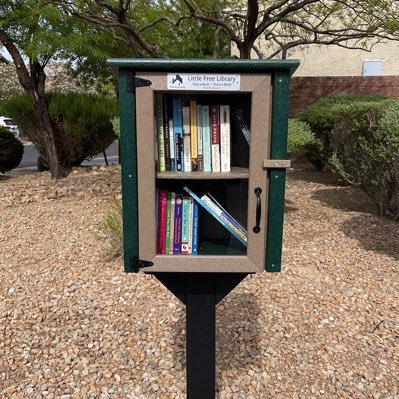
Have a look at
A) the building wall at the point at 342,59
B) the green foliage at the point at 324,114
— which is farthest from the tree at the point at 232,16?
the building wall at the point at 342,59

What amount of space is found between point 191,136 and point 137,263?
0.58 m

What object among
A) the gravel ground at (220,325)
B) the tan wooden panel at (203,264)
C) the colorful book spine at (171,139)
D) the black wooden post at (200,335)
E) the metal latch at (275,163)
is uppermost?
the colorful book spine at (171,139)

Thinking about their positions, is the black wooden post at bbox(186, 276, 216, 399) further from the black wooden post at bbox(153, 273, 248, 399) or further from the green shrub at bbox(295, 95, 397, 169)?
the green shrub at bbox(295, 95, 397, 169)

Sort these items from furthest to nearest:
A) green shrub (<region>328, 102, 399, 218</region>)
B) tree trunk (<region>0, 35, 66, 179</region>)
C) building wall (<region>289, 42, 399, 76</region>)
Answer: building wall (<region>289, 42, 399, 76</region>) → tree trunk (<region>0, 35, 66, 179</region>) → green shrub (<region>328, 102, 399, 218</region>)

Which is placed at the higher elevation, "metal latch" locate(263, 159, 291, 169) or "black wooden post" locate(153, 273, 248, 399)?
"metal latch" locate(263, 159, 291, 169)

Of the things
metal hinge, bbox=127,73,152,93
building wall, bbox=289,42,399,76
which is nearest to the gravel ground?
metal hinge, bbox=127,73,152,93

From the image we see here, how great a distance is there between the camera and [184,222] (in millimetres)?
1901

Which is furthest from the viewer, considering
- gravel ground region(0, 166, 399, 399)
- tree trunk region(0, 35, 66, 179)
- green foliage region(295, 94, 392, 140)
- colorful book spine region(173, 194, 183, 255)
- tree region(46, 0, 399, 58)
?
tree trunk region(0, 35, 66, 179)

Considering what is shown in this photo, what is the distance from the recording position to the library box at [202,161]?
1.66 m

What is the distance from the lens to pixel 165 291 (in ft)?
11.7

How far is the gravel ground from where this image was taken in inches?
103

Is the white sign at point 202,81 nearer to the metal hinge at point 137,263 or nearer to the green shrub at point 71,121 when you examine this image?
the metal hinge at point 137,263

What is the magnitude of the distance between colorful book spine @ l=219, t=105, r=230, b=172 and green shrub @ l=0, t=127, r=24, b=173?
921cm

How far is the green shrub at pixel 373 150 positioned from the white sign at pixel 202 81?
3607mm
